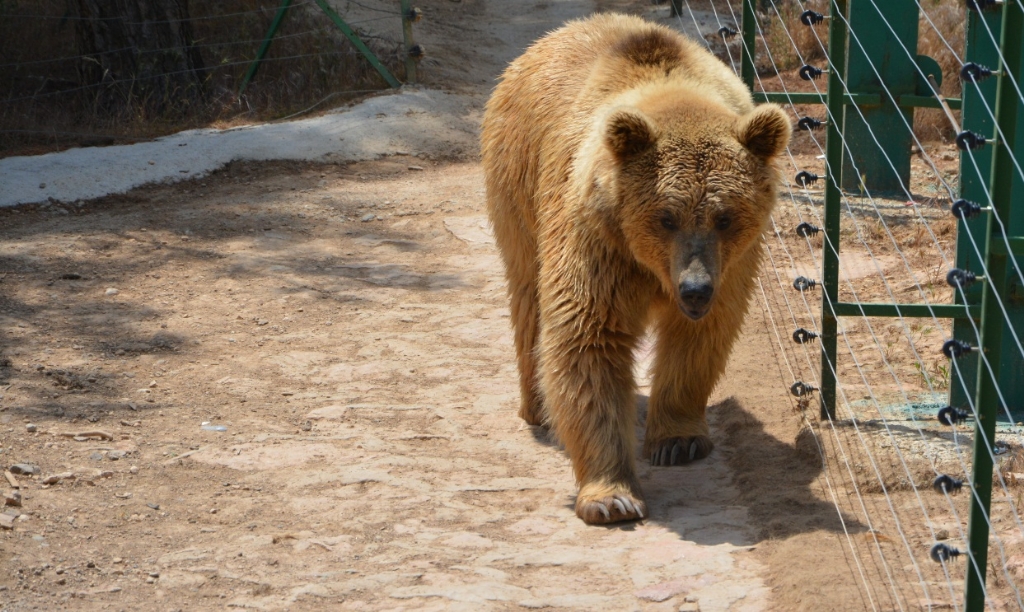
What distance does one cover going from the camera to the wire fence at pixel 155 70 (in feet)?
36.0

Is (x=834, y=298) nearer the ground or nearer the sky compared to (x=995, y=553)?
nearer the sky

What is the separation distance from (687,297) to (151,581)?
2208mm

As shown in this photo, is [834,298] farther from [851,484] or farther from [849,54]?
[849,54]

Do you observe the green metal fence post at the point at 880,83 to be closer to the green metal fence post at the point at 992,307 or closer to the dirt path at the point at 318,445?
the dirt path at the point at 318,445

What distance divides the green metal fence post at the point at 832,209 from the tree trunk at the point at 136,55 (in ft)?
26.2

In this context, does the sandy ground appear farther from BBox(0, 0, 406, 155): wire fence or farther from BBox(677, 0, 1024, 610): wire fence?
BBox(0, 0, 406, 155): wire fence

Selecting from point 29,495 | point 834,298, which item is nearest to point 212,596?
point 29,495

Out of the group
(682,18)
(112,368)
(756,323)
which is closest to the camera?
(112,368)

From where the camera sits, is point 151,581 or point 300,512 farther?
point 300,512

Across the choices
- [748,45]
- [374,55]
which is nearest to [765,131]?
[748,45]

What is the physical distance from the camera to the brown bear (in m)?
4.27

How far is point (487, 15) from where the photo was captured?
16000 mm

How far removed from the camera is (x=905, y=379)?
546 centimetres

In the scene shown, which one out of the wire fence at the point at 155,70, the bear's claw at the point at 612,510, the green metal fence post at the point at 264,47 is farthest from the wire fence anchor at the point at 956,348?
the green metal fence post at the point at 264,47
